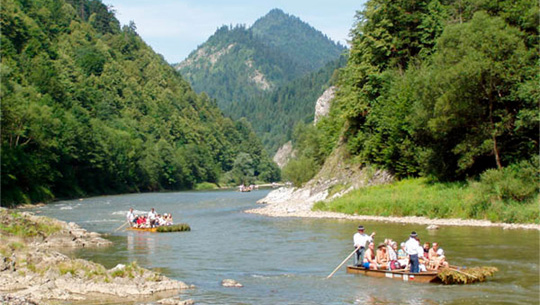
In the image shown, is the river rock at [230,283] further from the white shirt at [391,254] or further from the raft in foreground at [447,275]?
the white shirt at [391,254]

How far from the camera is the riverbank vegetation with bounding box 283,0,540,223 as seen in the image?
172ft

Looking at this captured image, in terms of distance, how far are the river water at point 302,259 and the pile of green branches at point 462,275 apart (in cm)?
34

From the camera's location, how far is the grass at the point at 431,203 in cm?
5009

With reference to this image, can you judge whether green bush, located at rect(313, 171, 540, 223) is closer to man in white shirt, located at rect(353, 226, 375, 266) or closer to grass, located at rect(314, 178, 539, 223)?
grass, located at rect(314, 178, 539, 223)

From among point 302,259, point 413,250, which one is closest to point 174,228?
point 302,259

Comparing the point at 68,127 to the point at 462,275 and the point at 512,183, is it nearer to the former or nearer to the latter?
the point at 512,183

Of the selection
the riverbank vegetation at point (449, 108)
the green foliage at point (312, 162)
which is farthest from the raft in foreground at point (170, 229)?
the green foliage at point (312, 162)

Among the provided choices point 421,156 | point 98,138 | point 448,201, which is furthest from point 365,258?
point 98,138

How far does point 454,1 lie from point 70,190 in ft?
234

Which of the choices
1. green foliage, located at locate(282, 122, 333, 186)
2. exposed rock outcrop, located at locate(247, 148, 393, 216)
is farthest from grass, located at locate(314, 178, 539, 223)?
green foliage, located at locate(282, 122, 333, 186)

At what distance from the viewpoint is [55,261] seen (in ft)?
97.7

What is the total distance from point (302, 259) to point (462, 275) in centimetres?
1109

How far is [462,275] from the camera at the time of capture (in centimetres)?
2939

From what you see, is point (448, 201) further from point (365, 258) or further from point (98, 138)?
point (98, 138)
